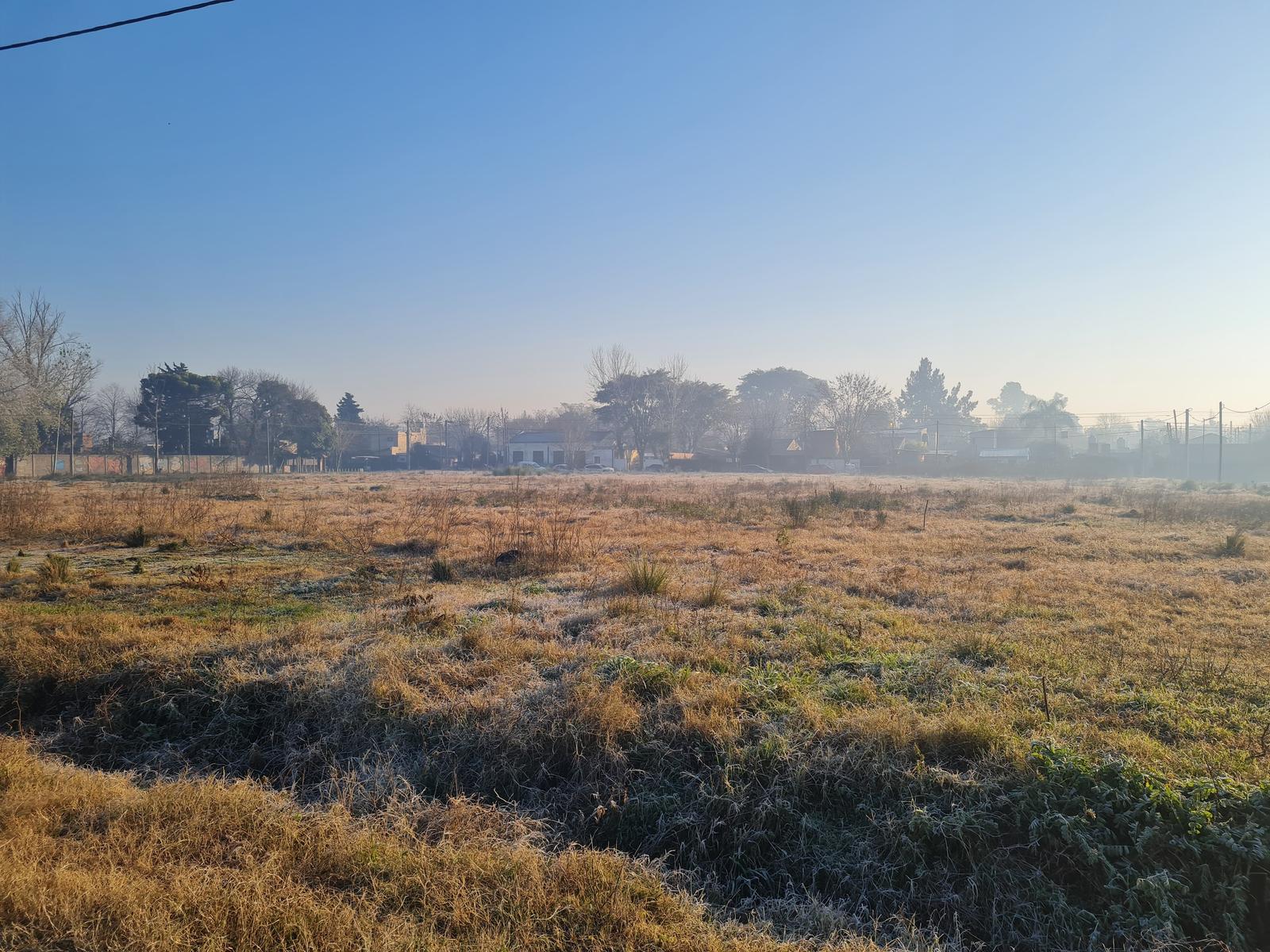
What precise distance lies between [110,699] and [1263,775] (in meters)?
8.60

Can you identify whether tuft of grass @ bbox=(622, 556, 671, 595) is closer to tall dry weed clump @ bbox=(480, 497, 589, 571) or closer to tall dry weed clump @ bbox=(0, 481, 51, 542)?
tall dry weed clump @ bbox=(480, 497, 589, 571)

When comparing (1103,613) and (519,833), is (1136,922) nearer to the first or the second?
(519,833)

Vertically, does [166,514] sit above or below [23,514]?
below

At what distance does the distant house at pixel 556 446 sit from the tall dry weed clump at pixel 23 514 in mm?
67073

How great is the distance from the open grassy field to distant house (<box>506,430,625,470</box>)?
7526 centimetres

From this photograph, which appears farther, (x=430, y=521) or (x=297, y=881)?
(x=430, y=521)

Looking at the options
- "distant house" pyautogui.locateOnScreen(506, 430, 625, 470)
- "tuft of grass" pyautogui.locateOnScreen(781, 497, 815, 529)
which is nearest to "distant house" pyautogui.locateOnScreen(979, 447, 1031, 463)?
"distant house" pyautogui.locateOnScreen(506, 430, 625, 470)

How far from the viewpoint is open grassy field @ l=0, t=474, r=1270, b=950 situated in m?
3.46

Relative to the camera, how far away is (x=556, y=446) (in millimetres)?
90500

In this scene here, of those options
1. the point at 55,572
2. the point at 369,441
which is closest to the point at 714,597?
the point at 55,572

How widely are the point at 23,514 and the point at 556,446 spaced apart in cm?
7620

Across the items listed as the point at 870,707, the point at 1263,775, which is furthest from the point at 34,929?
the point at 1263,775

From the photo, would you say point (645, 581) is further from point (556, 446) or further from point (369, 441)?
point (369, 441)

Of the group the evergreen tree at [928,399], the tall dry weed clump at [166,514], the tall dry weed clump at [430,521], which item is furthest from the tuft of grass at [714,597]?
the evergreen tree at [928,399]
